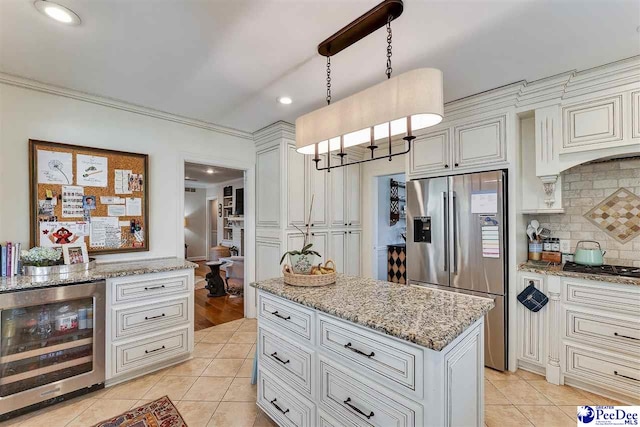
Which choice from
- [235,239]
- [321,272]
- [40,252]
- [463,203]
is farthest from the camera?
[235,239]

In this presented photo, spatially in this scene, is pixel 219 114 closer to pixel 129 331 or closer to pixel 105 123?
pixel 105 123

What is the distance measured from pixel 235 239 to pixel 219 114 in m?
5.45

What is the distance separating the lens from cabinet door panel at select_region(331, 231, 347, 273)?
154 inches

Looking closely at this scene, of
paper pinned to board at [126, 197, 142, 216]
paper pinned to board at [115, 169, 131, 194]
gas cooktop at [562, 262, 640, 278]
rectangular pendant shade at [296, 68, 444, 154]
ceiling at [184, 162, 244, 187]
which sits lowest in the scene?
gas cooktop at [562, 262, 640, 278]

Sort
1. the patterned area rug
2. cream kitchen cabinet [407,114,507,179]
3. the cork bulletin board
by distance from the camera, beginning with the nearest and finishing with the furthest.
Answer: the patterned area rug → the cork bulletin board → cream kitchen cabinet [407,114,507,179]

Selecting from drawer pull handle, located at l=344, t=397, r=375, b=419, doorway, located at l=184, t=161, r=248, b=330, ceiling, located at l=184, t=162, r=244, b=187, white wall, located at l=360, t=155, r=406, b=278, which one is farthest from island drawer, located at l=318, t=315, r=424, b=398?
ceiling, located at l=184, t=162, r=244, b=187

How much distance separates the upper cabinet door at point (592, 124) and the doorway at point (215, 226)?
15.1 feet

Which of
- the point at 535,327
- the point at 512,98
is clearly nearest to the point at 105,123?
the point at 512,98

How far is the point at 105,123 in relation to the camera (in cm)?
273

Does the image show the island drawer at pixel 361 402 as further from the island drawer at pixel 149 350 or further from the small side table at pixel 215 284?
the small side table at pixel 215 284

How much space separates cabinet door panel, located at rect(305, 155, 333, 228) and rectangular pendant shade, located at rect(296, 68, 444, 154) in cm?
179

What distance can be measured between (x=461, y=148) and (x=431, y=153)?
0.29 m

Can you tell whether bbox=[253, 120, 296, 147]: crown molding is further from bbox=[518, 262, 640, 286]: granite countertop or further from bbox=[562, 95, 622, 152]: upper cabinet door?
bbox=[518, 262, 640, 286]: granite countertop

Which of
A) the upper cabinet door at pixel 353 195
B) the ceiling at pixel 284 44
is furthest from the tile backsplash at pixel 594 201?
the upper cabinet door at pixel 353 195
